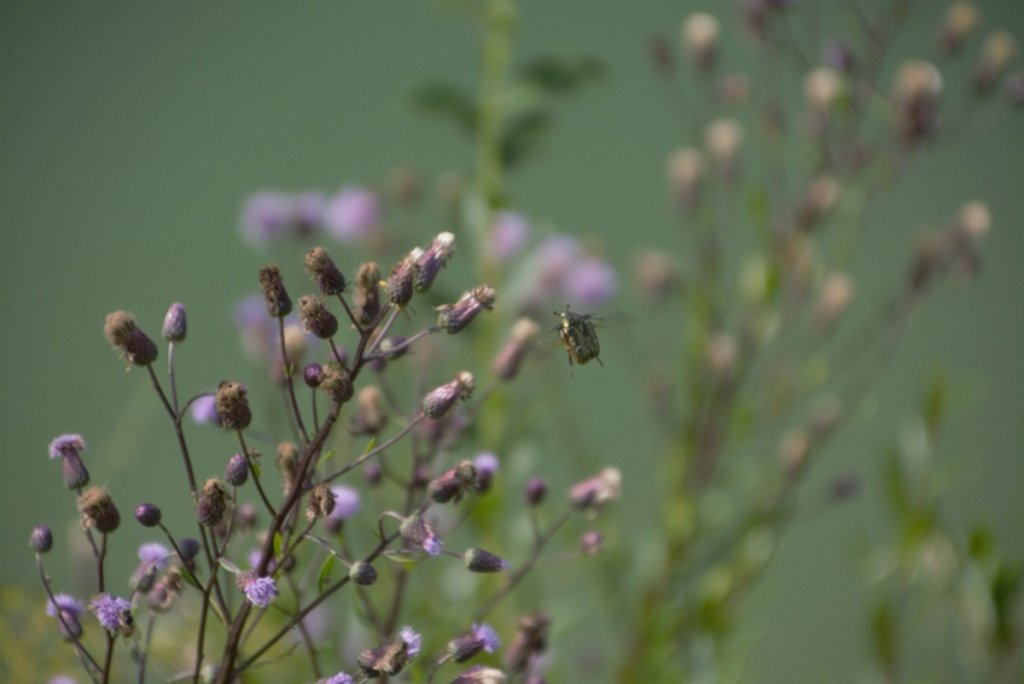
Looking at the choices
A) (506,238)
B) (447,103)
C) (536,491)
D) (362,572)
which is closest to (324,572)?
(362,572)

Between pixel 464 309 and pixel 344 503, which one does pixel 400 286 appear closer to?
pixel 464 309

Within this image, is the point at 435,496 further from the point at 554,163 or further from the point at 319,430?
the point at 554,163

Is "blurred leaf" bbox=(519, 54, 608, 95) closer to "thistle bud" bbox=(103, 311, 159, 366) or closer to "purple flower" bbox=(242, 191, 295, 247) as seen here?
"purple flower" bbox=(242, 191, 295, 247)

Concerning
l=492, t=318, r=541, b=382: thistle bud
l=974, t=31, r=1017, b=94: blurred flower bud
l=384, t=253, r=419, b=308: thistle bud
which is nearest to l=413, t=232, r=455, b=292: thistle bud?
l=384, t=253, r=419, b=308: thistle bud

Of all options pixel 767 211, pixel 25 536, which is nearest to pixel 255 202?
pixel 25 536

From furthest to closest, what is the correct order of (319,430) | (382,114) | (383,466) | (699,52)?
(382,114) → (699,52) → (383,466) → (319,430)

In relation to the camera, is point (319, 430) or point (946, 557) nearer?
point (319, 430)
